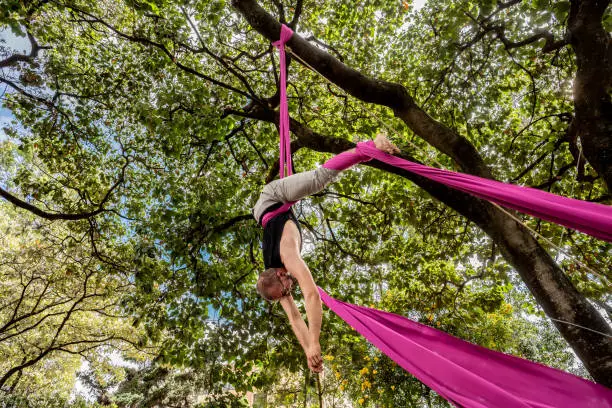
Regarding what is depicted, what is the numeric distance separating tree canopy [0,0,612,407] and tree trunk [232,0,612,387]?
0.01 m

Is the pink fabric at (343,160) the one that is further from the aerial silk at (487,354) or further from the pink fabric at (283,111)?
the pink fabric at (283,111)

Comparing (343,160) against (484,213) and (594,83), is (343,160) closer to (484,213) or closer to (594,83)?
(484,213)

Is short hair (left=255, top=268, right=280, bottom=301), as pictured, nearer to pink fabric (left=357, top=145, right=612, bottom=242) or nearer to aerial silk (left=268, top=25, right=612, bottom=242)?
aerial silk (left=268, top=25, right=612, bottom=242)

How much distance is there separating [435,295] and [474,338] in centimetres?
467

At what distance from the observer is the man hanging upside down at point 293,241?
180 centimetres

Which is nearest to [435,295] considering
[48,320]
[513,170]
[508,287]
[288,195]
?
[508,287]

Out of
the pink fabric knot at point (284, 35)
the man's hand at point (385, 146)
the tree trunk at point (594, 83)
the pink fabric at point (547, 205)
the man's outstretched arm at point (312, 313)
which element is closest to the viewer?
the pink fabric at point (547, 205)

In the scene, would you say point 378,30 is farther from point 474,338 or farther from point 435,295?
point 474,338

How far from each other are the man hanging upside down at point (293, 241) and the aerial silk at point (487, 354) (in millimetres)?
49

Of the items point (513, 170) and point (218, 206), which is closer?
point (218, 206)

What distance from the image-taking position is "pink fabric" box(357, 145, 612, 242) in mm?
1337

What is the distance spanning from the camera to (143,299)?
12.9ft

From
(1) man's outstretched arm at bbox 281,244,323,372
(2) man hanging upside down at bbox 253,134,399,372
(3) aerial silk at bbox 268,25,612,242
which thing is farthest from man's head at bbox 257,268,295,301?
(3) aerial silk at bbox 268,25,612,242

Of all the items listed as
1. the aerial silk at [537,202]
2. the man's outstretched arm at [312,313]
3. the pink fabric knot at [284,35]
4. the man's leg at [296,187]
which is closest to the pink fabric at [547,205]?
the aerial silk at [537,202]
